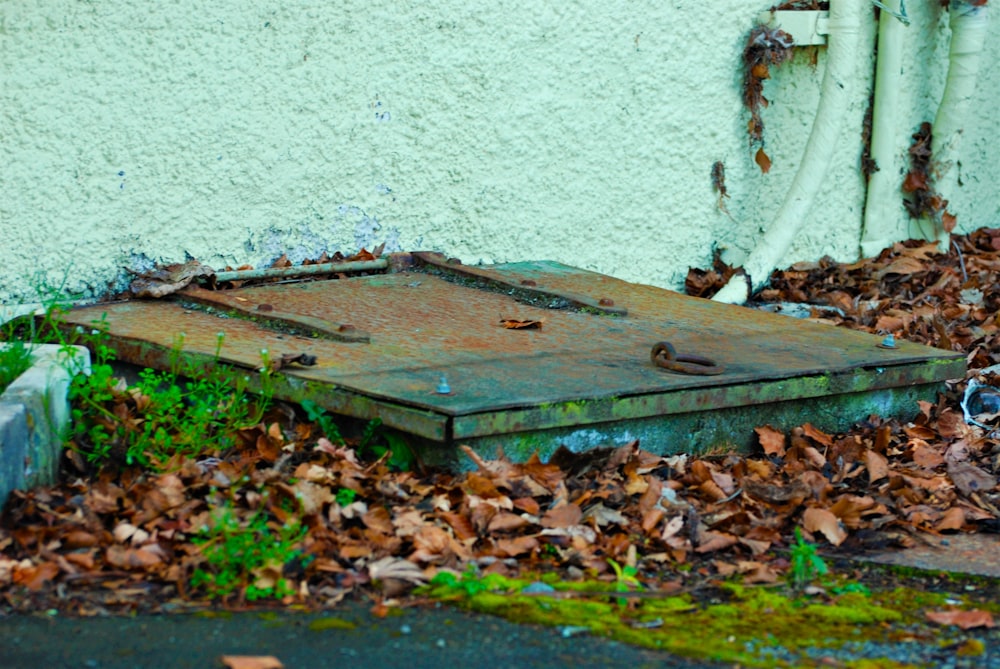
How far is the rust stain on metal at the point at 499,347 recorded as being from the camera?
320 centimetres

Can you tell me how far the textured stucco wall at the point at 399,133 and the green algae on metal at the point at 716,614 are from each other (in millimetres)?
2318

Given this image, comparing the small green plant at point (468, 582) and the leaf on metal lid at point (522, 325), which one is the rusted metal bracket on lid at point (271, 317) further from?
the small green plant at point (468, 582)

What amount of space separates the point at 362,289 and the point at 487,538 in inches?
73.5

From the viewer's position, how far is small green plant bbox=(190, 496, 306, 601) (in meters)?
2.54

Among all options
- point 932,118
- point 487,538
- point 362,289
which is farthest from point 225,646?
point 932,118

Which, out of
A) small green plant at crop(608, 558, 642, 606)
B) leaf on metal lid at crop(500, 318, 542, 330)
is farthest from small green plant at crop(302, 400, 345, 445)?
leaf on metal lid at crop(500, 318, 542, 330)

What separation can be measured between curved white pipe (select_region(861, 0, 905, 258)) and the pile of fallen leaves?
2.65m

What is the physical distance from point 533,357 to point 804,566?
114 centimetres

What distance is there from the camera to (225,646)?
2.27 meters

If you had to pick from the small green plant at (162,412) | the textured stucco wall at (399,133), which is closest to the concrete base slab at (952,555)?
the small green plant at (162,412)

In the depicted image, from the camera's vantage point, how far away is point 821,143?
5680 mm

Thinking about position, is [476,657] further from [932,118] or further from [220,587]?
[932,118]

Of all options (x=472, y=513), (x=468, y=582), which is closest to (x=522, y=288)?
(x=472, y=513)

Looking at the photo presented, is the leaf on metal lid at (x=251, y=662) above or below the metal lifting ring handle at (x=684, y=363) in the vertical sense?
below
